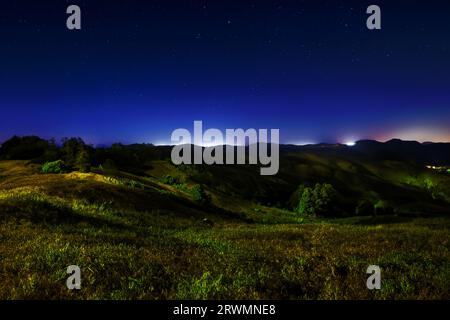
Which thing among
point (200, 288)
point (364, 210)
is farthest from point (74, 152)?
point (200, 288)

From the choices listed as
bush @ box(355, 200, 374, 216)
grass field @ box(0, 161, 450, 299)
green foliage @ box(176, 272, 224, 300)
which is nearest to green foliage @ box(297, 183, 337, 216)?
bush @ box(355, 200, 374, 216)

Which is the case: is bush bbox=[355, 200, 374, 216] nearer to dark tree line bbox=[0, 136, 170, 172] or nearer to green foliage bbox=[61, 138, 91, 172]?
dark tree line bbox=[0, 136, 170, 172]

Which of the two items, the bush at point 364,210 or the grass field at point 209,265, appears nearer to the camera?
the grass field at point 209,265

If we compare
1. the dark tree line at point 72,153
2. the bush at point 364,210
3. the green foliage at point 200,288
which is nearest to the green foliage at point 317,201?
the bush at point 364,210

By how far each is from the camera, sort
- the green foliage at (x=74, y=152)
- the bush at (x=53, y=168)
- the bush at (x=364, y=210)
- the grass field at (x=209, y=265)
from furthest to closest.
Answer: the bush at (x=364, y=210) < the green foliage at (x=74, y=152) < the bush at (x=53, y=168) < the grass field at (x=209, y=265)

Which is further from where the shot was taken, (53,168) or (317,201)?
(317,201)

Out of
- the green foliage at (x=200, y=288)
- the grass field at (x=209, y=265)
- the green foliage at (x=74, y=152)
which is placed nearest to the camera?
the green foliage at (x=200, y=288)

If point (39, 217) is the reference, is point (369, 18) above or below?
above

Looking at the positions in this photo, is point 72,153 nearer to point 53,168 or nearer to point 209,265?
point 53,168

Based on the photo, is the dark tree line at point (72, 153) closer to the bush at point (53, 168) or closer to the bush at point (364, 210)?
the bush at point (53, 168)
